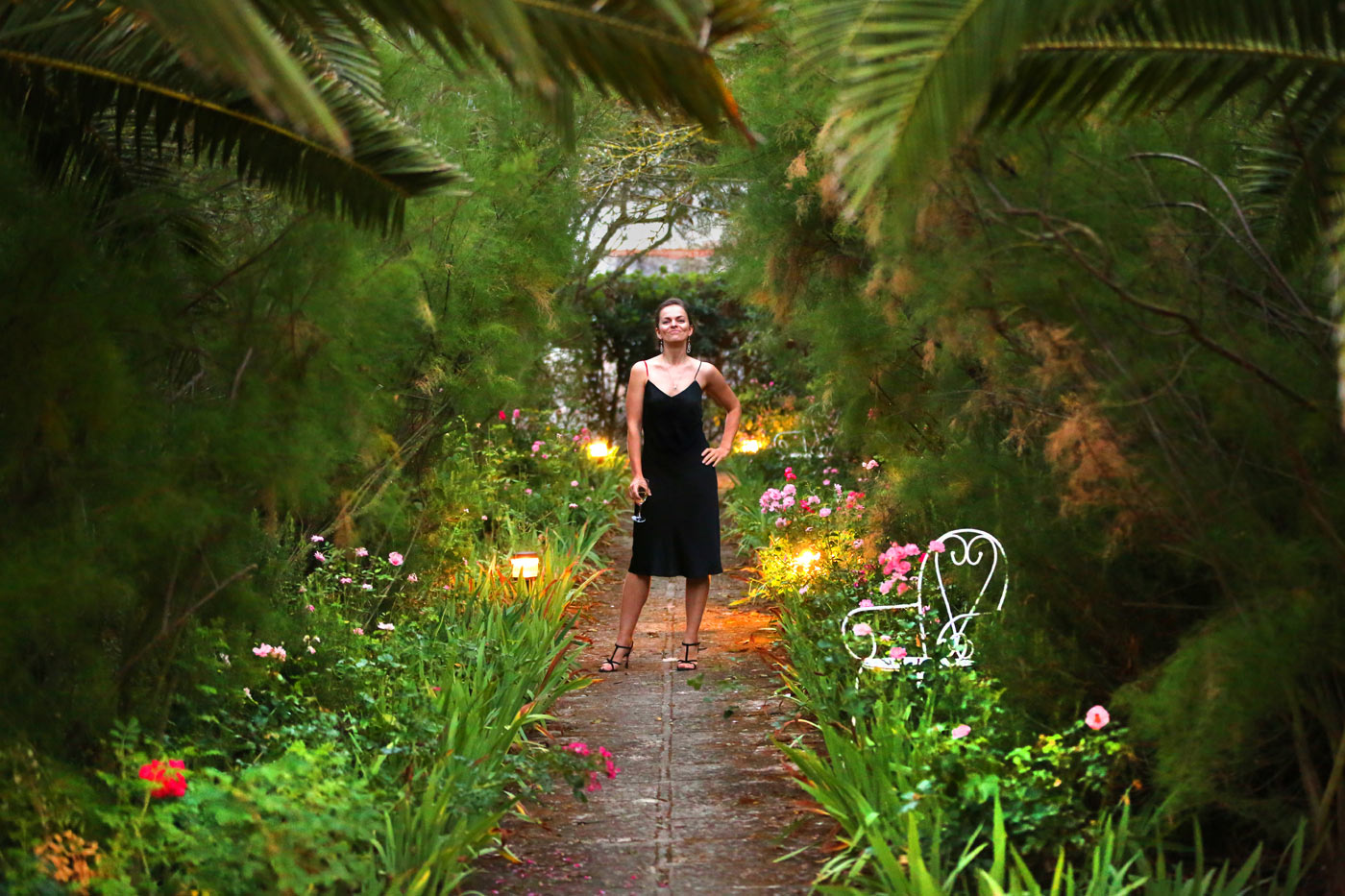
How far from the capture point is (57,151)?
143 inches

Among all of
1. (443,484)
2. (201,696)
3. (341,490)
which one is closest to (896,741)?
(201,696)

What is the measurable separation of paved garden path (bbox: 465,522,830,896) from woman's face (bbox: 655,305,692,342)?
1553 mm

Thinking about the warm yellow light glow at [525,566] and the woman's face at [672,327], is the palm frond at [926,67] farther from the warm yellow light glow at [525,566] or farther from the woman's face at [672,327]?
the warm yellow light glow at [525,566]

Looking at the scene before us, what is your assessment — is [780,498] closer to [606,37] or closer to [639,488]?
Result: [639,488]

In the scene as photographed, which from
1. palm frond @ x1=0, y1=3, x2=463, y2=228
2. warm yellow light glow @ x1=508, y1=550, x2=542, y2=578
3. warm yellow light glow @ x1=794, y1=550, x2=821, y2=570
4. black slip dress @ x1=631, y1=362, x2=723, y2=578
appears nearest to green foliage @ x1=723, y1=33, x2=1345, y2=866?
palm frond @ x1=0, y1=3, x2=463, y2=228

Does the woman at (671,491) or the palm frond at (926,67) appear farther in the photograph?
the woman at (671,491)

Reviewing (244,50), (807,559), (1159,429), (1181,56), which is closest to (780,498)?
(807,559)

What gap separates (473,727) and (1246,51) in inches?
112

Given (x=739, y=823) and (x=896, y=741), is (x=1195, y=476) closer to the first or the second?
(x=896, y=741)

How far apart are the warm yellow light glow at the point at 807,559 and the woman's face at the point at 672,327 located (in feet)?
4.92

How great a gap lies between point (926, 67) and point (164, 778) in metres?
2.19

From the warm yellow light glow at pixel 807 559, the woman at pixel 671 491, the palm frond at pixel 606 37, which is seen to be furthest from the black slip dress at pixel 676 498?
the palm frond at pixel 606 37

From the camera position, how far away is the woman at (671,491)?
20.6ft

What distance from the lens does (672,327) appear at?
6352 millimetres
